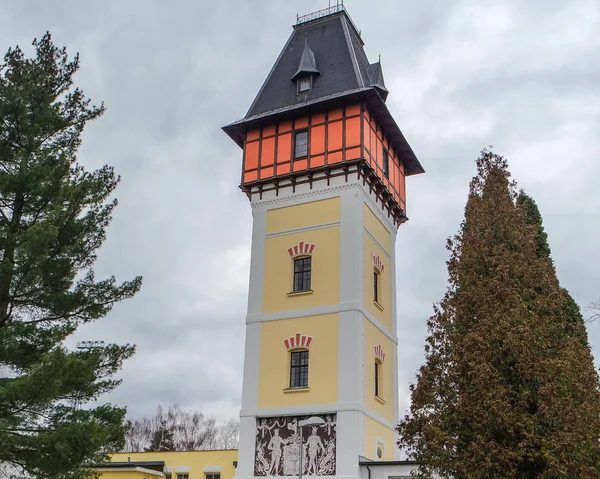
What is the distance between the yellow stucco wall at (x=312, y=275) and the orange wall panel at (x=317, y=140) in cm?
285

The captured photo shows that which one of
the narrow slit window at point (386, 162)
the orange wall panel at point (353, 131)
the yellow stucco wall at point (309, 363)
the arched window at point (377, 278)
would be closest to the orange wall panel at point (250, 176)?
the orange wall panel at point (353, 131)

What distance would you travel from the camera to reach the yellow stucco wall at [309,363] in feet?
74.0

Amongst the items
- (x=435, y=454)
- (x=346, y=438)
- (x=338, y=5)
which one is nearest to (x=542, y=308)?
(x=435, y=454)

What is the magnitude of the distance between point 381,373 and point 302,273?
14.1 feet

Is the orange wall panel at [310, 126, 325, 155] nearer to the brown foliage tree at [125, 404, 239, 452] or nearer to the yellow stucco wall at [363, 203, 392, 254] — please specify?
the yellow stucco wall at [363, 203, 392, 254]

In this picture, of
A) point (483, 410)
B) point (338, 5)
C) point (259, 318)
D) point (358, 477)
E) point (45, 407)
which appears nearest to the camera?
point (483, 410)

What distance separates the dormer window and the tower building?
0.17ft

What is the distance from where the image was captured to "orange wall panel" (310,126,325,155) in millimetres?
25391

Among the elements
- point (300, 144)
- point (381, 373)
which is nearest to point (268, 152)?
point (300, 144)

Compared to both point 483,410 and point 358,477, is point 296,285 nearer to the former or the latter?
point 358,477

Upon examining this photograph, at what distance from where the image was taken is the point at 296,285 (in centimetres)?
2452

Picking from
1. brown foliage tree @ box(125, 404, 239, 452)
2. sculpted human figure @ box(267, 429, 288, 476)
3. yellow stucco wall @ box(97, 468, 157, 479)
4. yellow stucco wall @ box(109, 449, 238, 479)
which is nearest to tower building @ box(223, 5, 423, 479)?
sculpted human figure @ box(267, 429, 288, 476)

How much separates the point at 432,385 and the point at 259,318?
9851mm

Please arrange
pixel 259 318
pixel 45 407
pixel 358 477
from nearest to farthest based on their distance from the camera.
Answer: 1. pixel 45 407
2. pixel 358 477
3. pixel 259 318
